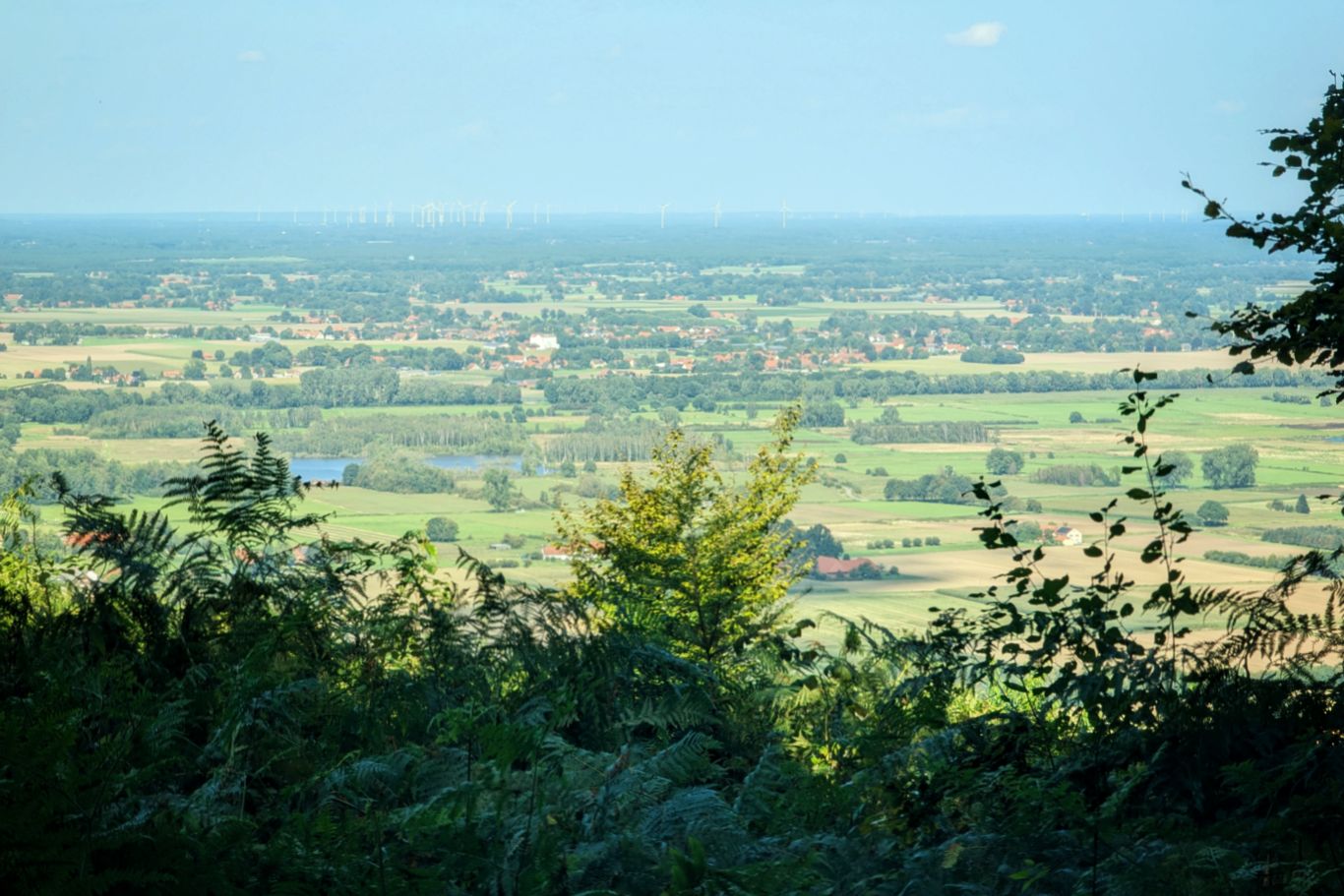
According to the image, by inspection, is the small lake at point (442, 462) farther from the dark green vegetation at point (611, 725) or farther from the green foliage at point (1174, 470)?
the dark green vegetation at point (611, 725)

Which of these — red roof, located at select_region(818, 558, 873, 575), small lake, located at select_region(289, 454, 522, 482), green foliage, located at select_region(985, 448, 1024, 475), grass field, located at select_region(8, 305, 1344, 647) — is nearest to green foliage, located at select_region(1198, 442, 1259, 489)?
grass field, located at select_region(8, 305, 1344, 647)

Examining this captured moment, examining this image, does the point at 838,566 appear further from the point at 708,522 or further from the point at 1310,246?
the point at 1310,246

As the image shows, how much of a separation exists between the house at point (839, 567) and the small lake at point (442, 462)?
2310 cm

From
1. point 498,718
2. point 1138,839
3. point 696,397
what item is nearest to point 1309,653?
point 1138,839

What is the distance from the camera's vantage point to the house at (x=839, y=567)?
1150 inches

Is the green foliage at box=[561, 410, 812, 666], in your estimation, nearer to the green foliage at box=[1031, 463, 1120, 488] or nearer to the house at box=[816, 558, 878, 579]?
the house at box=[816, 558, 878, 579]

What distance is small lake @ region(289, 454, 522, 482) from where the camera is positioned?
169ft

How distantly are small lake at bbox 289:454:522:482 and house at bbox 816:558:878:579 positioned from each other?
23.1m

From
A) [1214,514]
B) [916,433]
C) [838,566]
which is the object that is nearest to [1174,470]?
[838,566]

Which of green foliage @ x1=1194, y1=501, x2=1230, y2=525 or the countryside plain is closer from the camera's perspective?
the countryside plain

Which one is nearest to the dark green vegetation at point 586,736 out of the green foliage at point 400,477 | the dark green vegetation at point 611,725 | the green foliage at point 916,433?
the dark green vegetation at point 611,725

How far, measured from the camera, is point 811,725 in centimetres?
418

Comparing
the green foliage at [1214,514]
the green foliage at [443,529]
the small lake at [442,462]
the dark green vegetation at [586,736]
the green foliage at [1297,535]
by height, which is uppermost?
the dark green vegetation at [586,736]

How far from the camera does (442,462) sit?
55.2m
